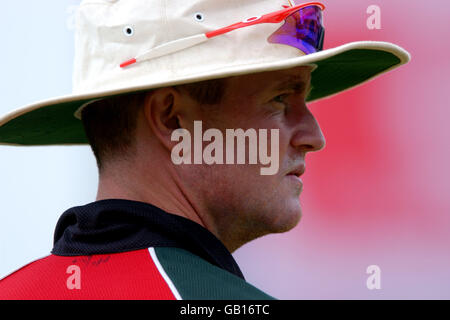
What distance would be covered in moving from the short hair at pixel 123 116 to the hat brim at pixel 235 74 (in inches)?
1.8

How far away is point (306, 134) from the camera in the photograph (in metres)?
1.38

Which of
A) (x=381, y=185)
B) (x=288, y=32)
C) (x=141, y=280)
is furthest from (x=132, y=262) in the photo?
(x=381, y=185)

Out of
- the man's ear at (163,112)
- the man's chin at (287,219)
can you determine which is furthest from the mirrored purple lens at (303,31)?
the man's chin at (287,219)

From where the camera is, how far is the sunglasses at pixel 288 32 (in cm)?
122

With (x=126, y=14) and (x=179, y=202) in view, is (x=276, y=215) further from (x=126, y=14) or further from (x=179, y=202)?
(x=126, y=14)

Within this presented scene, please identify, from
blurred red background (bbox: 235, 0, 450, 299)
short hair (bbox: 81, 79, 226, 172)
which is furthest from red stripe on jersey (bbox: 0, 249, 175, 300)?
blurred red background (bbox: 235, 0, 450, 299)

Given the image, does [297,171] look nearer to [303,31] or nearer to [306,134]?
[306,134]

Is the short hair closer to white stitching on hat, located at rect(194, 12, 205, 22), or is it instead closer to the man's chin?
white stitching on hat, located at rect(194, 12, 205, 22)

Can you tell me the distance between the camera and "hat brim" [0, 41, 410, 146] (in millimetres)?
1183

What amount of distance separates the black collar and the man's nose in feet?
1.07

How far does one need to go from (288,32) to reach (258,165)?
271 millimetres

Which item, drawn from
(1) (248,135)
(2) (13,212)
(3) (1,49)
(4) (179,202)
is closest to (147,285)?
(4) (179,202)

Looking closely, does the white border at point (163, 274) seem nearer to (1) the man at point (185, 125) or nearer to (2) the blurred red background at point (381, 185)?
(1) the man at point (185, 125)
